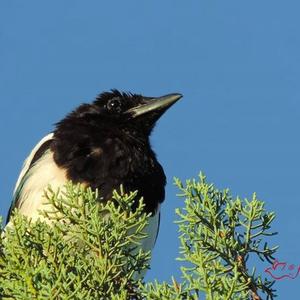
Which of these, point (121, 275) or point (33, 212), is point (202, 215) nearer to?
point (121, 275)

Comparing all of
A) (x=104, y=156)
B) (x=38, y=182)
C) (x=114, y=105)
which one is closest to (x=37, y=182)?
(x=38, y=182)

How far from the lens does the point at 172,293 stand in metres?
2.29

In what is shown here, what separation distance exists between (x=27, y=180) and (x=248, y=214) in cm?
228

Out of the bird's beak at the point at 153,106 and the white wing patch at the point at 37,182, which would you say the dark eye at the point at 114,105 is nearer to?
the bird's beak at the point at 153,106

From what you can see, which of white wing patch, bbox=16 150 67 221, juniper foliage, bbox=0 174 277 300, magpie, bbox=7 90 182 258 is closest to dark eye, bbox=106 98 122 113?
magpie, bbox=7 90 182 258

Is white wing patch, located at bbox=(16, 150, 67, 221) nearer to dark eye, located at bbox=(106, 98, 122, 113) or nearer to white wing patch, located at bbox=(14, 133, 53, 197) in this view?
white wing patch, located at bbox=(14, 133, 53, 197)

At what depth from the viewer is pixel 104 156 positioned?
4.48 metres

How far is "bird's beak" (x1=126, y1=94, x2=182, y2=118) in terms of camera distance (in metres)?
4.96

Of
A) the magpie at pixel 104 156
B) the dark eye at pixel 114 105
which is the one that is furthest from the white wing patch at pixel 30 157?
the dark eye at pixel 114 105

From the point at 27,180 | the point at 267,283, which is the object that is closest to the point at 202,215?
the point at 267,283

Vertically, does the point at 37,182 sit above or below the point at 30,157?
below

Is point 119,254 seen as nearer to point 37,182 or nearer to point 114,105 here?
point 37,182

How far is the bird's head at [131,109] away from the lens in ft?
16.2

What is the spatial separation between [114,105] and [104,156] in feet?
2.25
